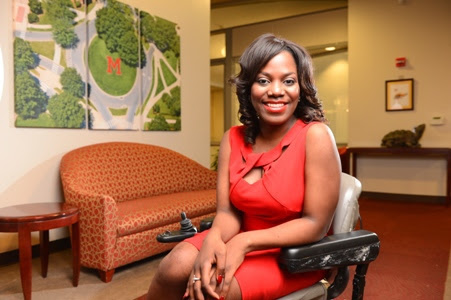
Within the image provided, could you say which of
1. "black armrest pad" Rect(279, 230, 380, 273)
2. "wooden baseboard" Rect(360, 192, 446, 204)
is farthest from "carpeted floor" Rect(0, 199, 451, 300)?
"wooden baseboard" Rect(360, 192, 446, 204)

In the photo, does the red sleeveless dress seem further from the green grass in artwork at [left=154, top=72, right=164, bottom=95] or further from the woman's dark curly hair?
the green grass in artwork at [left=154, top=72, right=164, bottom=95]

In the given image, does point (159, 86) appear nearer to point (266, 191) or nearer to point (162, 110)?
point (162, 110)

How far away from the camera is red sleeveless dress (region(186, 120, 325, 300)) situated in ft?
3.60

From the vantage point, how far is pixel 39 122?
10.2 feet

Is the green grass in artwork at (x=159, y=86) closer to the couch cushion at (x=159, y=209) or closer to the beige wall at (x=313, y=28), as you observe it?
the couch cushion at (x=159, y=209)

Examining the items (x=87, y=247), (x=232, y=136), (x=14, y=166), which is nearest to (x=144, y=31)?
(x=14, y=166)

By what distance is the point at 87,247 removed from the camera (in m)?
2.68

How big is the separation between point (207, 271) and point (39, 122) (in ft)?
8.52

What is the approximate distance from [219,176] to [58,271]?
6.73 feet

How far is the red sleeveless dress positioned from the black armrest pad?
7 cm

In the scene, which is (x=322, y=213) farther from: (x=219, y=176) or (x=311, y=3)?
(x=311, y=3)

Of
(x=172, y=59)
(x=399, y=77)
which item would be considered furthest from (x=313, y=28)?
(x=172, y=59)

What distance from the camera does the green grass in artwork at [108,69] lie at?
3559 mm

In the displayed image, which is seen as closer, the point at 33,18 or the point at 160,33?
the point at 33,18
